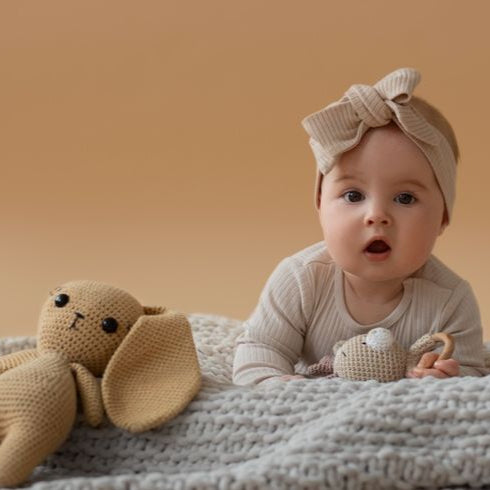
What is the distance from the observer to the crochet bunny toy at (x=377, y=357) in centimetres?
117

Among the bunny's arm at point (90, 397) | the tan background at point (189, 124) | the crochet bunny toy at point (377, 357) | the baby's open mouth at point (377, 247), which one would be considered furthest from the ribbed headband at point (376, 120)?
the tan background at point (189, 124)

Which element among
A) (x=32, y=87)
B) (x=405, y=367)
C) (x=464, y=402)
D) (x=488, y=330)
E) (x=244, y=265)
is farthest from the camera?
(x=32, y=87)

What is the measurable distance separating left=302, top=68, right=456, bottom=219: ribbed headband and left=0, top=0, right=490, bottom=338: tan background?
1243 mm

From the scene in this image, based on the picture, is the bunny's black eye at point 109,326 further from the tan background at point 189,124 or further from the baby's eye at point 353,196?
the tan background at point 189,124

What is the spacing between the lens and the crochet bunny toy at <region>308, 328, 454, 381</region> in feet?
3.84

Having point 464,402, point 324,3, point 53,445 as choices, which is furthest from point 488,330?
point 53,445

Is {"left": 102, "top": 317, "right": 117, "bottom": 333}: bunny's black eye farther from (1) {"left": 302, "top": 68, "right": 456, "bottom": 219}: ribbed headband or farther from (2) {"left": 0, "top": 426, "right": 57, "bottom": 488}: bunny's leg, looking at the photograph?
(1) {"left": 302, "top": 68, "right": 456, "bottom": 219}: ribbed headband

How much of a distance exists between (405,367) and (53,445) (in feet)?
1.46

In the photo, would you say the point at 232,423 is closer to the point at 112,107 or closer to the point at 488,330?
the point at 488,330

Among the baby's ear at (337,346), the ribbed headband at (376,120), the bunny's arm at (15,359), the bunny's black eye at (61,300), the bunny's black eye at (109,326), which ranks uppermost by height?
the ribbed headband at (376,120)

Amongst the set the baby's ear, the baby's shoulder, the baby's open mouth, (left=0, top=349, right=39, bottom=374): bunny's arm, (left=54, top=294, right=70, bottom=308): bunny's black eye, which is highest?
the baby's open mouth

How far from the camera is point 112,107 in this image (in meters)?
2.63

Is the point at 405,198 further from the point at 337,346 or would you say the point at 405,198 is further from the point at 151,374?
the point at 151,374

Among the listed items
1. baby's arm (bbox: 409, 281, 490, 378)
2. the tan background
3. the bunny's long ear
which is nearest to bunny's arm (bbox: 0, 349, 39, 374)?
the bunny's long ear
